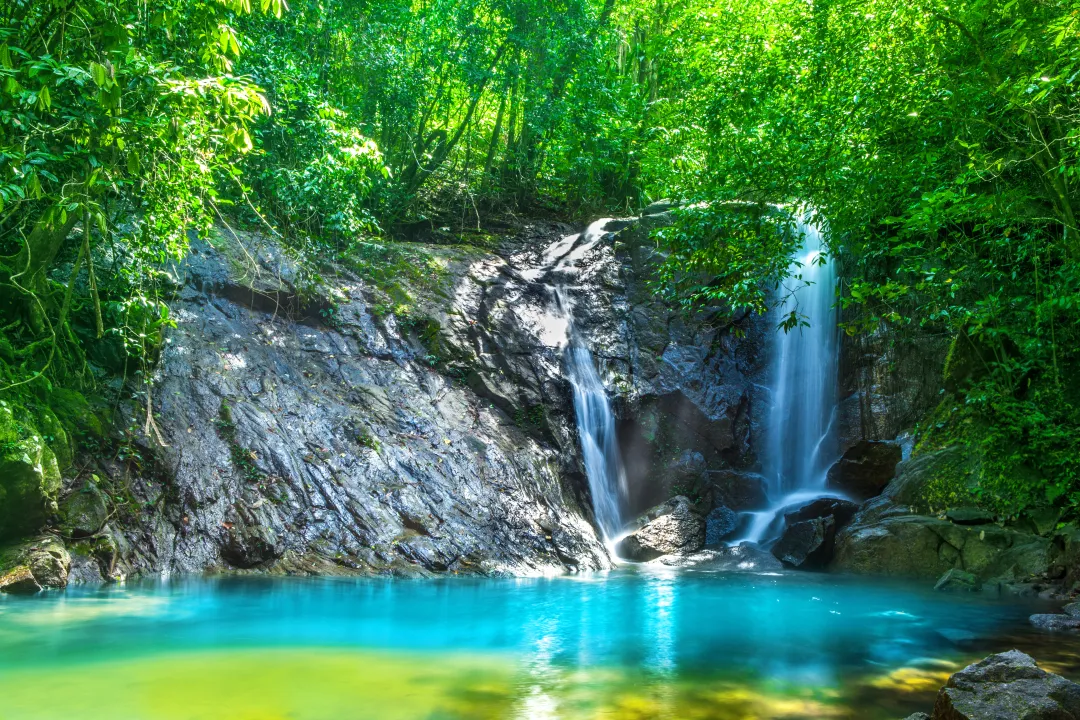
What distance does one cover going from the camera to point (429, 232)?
57.6 ft

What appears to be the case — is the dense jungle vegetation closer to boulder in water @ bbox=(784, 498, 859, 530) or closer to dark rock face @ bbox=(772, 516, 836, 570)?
boulder in water @ bbox=(784, 498, 859, 530)

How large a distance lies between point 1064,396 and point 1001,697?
26.9 feet

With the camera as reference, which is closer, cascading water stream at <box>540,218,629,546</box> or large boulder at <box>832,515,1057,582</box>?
large boulder at <box>832,515,1057,582</box>

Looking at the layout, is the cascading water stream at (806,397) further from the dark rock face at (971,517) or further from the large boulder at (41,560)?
the large boulder at (41,560)

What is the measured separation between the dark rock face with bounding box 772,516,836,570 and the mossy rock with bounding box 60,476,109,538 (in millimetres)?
9516

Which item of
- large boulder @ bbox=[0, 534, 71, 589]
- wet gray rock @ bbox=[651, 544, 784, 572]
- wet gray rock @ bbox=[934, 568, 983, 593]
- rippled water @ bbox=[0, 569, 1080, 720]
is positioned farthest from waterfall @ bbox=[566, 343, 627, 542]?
large boulder @ bbox=[0, 534, 71, 589]

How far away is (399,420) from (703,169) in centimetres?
596

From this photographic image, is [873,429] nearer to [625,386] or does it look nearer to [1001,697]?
[625,386]

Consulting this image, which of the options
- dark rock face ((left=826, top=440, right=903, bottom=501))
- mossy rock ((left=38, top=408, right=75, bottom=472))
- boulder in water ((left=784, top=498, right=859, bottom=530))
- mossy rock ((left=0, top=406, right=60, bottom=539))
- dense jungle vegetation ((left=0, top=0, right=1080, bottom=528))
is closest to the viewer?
dense jungle vegetation ((left=0, top=0, right=1080, bottom=528))

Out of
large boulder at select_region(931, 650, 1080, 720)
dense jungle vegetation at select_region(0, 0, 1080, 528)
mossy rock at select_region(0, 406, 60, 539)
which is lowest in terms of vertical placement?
large boulder at select_region(931, 650, 1080, 720)

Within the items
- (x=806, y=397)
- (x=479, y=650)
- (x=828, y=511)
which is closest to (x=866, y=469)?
(x=828, y=511)

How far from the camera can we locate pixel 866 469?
1337cm

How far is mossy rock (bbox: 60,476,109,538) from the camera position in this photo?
323 inches

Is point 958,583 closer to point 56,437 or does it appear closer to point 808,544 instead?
point 808,544
